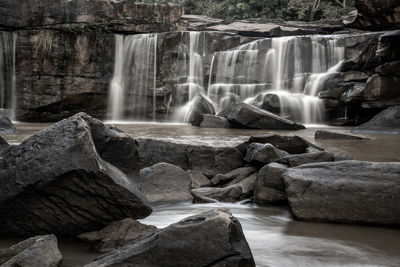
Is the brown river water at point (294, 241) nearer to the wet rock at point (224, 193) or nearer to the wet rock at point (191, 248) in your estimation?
the wet rock at point (224, 193)

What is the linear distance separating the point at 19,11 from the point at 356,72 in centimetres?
1541

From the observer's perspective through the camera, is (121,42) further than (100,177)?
Yes

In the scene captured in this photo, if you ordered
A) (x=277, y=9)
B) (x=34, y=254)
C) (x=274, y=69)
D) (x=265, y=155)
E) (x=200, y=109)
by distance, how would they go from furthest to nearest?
(x=277, y=9) → (x=274, y=69) → (x=200, y=109) → (x=265, y=155) → (x=34, y=254)

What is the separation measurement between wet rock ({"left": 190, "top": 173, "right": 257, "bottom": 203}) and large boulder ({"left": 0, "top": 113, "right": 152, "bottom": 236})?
4.74 feet

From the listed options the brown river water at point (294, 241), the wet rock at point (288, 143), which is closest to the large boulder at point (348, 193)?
the brown river water at point (294, 241)

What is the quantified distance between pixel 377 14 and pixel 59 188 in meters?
12.2

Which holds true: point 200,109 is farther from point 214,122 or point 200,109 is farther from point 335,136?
point 335,136

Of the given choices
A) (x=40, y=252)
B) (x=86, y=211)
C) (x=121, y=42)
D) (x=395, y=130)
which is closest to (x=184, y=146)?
(x=86, y=211)

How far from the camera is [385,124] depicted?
14398 millimetres

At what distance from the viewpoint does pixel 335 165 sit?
15.7ft

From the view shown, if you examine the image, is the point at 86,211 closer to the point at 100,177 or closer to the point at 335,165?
the point at 100,177

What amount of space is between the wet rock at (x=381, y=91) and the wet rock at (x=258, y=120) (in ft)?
13.8

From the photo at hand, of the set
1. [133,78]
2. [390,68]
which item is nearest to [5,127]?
[133,78]

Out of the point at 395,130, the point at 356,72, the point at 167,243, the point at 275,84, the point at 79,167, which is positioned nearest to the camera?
the point at 167,243
